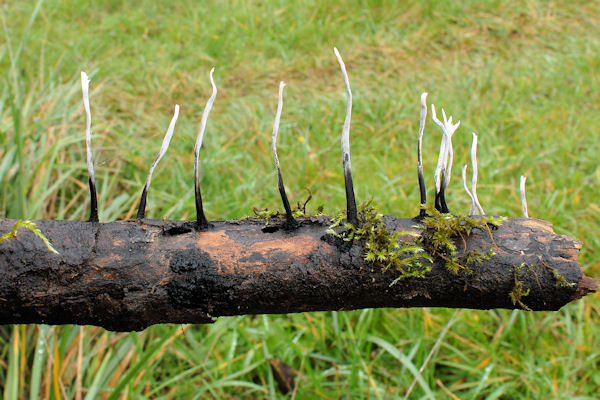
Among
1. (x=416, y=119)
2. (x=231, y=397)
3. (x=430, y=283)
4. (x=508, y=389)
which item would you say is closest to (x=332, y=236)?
(x=430, y=283)

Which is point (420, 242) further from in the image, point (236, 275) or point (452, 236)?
point (236, 275)

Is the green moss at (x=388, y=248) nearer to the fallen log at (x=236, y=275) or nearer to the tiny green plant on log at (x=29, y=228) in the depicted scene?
the fallen log at (x=236, y=275)

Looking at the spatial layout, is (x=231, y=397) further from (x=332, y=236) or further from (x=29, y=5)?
(x=29, y=5)

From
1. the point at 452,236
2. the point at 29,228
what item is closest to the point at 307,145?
the point at 452,236

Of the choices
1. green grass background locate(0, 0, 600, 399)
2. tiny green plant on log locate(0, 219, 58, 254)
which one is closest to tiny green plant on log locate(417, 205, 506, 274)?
tiny green plant on log locate(0, 219, 58, 254)

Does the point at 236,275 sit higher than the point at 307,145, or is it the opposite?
the point at 307,145

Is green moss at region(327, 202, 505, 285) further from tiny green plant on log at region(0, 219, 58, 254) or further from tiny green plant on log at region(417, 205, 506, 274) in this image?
→ tiny green plant on log at region(0, 219, 58, 254)

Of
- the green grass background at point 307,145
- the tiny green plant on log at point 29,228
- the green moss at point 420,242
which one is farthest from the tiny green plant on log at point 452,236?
the green grass background at point 307,145
